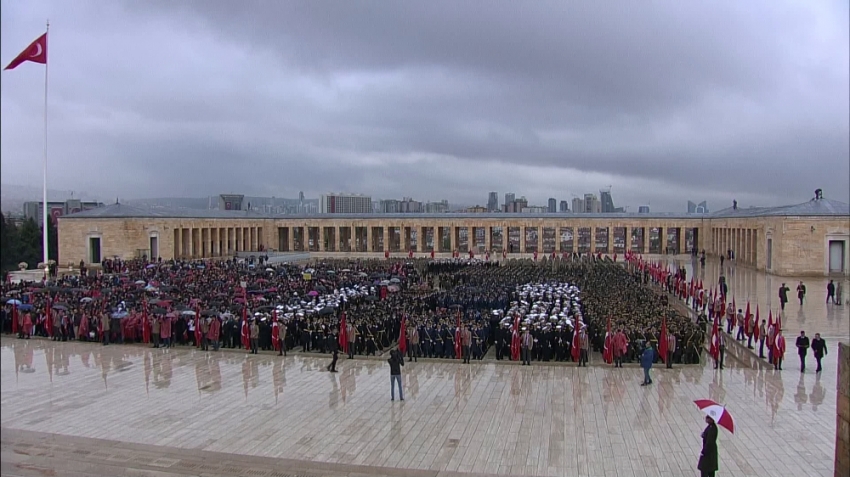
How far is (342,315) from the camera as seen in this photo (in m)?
17.2

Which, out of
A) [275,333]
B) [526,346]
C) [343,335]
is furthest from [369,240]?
[526,346]

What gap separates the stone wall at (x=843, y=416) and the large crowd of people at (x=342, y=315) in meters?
7.79

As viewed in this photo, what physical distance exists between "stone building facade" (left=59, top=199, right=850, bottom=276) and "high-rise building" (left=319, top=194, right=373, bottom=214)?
34958 millimetres

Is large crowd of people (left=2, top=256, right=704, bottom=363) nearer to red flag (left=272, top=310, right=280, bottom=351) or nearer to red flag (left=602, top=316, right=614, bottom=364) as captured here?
red flag (left=272, top=310, right=280, bottom=351)

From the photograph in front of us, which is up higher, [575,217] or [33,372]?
[575,217]

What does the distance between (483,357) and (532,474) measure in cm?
786

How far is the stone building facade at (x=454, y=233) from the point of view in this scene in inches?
1296

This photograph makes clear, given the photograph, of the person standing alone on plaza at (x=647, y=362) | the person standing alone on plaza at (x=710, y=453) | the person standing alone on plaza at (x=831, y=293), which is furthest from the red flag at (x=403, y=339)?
the person standing alone on plaza at (x=831, y=293)

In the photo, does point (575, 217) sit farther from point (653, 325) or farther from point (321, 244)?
point (653, 325)

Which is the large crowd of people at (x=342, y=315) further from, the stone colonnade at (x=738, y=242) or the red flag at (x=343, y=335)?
the stone colonnade at (x=738, y=242)

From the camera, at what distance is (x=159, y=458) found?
29.8ft

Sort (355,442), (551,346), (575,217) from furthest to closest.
A: (575,217) < (551,346) < (355,442)

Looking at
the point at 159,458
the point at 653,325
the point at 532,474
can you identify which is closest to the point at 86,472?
the point at 159,458

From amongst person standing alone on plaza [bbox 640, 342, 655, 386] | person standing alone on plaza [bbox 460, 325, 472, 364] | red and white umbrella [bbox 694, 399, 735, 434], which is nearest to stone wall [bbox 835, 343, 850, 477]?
red and white umbrella [bbox 694, 399, 735, 434]
